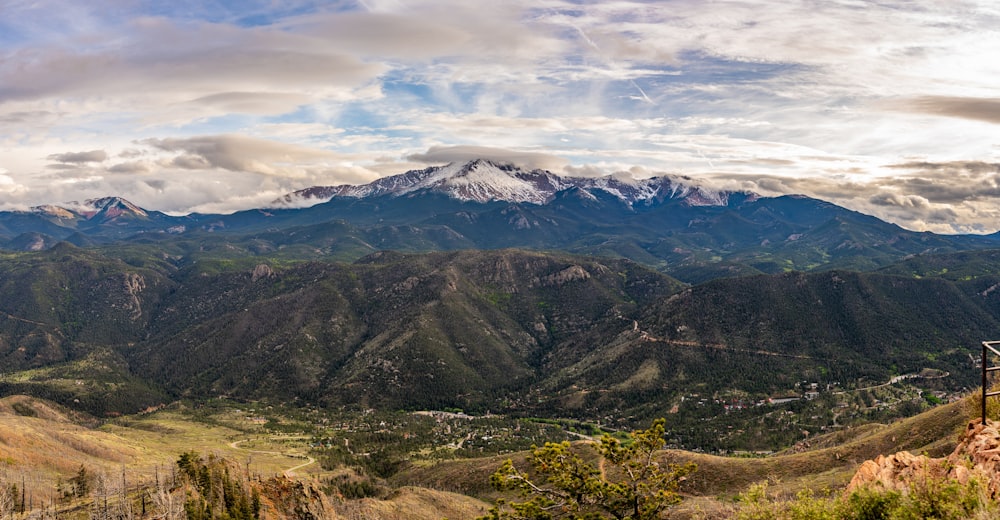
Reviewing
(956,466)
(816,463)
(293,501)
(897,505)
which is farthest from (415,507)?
(956,466)

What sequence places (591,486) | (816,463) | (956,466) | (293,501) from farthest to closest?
(816,463) < (293,501) < (956,466) < (591,486)

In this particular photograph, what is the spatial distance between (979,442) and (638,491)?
28.9m

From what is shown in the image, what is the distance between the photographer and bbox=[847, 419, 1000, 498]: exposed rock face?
141 feet

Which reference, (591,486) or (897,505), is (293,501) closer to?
(591,486)

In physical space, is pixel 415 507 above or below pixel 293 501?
below

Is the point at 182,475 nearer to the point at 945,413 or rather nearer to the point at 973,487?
the point at 973,487

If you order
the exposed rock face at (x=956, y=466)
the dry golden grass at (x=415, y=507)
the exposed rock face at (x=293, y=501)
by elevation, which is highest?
the exposed rock face at (x=956, y=466)

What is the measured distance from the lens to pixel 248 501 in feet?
386

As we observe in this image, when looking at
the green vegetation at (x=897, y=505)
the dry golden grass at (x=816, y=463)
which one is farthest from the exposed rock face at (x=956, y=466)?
the dry golden grass at (x=816, y=463)

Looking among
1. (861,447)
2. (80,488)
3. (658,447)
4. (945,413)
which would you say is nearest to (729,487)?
(861,447)

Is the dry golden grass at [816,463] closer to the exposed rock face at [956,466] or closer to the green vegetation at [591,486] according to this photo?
the exposed rock face at [956,466]

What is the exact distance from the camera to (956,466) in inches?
1801

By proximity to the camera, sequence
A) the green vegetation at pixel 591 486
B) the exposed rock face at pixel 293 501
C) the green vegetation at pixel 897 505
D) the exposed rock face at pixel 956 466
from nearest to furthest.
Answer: the green vegetation at pixel 897 505 → the exposed rock face at pixel 956 466 → the green vegetation at pixel 591 486 → the exposed rock face at pixel 293 501

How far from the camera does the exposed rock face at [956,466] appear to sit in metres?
43.1
